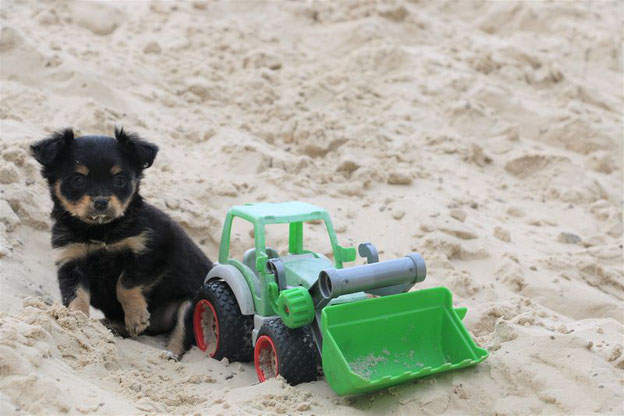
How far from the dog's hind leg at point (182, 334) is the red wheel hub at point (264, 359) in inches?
27.5

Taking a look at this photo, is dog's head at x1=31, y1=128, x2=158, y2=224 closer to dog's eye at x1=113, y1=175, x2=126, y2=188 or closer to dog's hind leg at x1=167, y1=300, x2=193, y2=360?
dog's eye at x1=113, y1=175, x2=126, y2=188

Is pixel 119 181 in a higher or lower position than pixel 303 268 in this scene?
higher

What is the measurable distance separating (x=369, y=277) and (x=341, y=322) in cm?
26

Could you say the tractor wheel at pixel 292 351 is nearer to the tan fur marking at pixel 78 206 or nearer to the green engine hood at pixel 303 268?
the green engine hood at pixel 303 268

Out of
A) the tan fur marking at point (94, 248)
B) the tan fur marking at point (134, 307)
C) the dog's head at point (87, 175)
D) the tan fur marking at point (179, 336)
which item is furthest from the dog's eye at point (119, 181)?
the tan fur marking at point (179, 336)

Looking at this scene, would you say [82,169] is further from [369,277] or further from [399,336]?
[399,336]

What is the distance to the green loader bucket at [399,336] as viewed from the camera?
3498 mm

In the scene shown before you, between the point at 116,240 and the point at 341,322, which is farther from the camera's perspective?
the point at 116,240

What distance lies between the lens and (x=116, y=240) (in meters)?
4.21

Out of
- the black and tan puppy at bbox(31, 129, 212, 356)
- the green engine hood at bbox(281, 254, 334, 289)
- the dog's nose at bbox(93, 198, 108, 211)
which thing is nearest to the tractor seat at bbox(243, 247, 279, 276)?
the green engine hood at bbox(281, 254, 334, 289)

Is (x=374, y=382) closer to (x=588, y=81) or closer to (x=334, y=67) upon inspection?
(x=334, y=67)

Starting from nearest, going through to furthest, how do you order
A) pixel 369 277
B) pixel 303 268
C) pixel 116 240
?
1. pixel 369 277
2. pixel 303 268
3. pixel 116 240

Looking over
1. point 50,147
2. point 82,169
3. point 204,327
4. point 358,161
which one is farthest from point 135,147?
point 358,161

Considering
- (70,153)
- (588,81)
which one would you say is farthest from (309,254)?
(588,81)
